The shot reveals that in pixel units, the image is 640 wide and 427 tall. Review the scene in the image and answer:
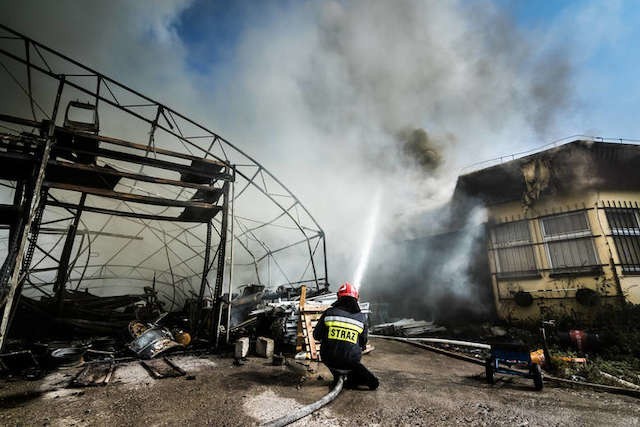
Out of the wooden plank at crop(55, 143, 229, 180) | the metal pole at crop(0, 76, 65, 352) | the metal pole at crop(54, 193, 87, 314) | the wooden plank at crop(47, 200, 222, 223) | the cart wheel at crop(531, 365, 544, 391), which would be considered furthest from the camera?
the metal pole at crop(54, 193, 87, 314)

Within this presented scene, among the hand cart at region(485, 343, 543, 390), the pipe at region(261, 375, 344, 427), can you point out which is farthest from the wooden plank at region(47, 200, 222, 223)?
the hand cart at region(485, 343, 543, 390)

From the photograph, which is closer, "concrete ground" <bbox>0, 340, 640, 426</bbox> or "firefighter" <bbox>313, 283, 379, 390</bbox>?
"concrete ground" <bbox>0, 340, 640, 426</bbox>

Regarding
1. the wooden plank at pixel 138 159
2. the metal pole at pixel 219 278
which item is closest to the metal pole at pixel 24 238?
the wooden plank at pixel 138 159

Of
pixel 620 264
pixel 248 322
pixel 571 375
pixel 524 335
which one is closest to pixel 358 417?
pixel 571 375

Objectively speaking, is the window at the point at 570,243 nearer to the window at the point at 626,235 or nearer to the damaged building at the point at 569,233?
the damaged building at the point at 569,233

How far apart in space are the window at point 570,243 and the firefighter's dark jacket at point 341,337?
10050 millimetres

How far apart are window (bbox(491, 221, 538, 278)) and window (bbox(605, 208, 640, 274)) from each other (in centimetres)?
246

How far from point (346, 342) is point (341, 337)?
4.6 inches

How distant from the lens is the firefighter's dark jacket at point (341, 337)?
15.3 ft

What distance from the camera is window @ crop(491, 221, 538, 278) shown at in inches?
441

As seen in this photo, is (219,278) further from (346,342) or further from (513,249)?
(513,249)

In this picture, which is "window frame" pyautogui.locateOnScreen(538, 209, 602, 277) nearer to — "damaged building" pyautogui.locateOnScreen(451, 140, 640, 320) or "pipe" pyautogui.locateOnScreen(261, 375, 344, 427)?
"damaged building" pyautogui.locateOnScreen(451, 140, 640, 320)

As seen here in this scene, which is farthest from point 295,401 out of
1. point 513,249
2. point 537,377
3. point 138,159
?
point 513,249

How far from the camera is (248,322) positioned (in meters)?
9.45
